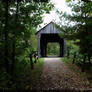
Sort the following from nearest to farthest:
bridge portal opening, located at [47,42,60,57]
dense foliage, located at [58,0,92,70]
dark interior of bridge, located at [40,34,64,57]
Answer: dense foliage, located at [58,0,92,70] < dark interior of bridge, located at [40,34,64,57] < bridge portal opening, located at [47,42,60,57]

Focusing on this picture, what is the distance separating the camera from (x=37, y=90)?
18.9ft

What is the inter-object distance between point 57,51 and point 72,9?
29.3 metres

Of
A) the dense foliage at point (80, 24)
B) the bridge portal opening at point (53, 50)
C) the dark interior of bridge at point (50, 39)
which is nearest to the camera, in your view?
the dense foliage at point (80, 24)

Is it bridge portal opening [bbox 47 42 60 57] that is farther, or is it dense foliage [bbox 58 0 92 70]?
bridge portal opening [bbox 47 42 60 57]

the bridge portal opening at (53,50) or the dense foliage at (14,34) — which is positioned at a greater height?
the dense foliage at (14,34)

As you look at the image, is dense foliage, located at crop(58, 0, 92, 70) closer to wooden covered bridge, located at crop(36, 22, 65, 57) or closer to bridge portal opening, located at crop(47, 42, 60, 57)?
wooden covered bridge, located at crop(36, 22, 65, 57)

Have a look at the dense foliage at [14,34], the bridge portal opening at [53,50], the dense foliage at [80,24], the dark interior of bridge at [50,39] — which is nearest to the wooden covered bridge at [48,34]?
the dark interior of bridge at [50,39]

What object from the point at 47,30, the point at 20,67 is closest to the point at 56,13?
the point at 20,67

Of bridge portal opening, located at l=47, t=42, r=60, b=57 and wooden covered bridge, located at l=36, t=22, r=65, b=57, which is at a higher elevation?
wooden covered bridge, located at l=36, t=22, r=65, b=57

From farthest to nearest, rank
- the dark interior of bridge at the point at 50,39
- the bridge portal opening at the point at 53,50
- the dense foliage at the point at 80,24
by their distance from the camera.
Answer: the bridge portal opening at the point at 53,50 < the dark interior of bridge at the point at 50,39 < the dense foliage at the point at 80,24

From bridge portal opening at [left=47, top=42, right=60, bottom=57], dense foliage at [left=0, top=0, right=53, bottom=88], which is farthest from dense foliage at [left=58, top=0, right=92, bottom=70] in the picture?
bridge portal opening at [left=47, top=42, right=60, bottom=57]

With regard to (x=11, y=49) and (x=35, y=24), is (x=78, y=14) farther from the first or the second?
(x=11, y=49)

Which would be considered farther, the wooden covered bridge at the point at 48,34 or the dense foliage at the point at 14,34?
the wooden covered bridge at the point at 48,34

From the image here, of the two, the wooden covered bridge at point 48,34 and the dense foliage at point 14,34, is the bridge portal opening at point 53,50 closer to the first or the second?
the wooden covered bridge at point 48,34
